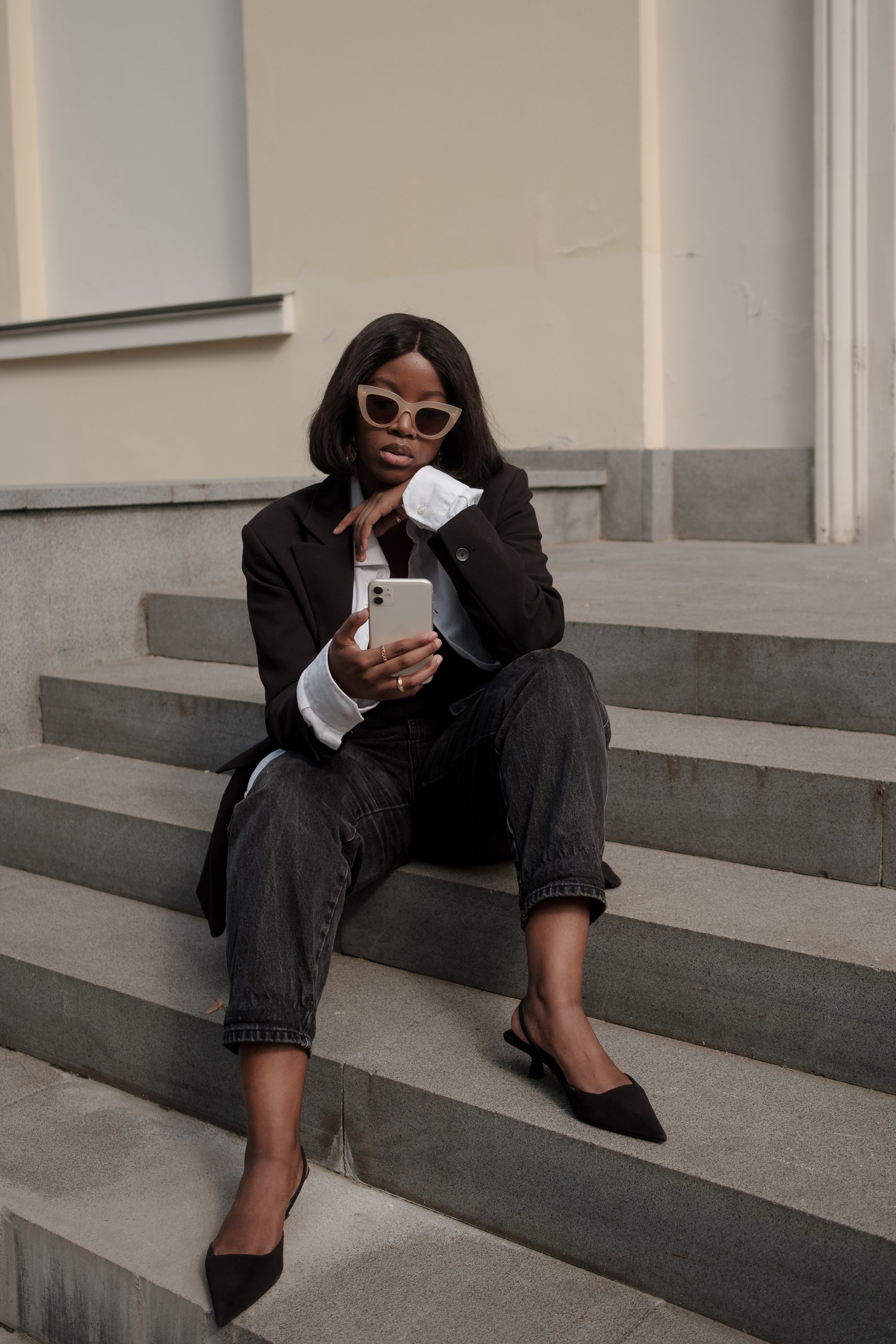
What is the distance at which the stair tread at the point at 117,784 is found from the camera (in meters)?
3.31

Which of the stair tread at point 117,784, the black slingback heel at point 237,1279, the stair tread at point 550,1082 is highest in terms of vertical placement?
the stair tread at point 117,784

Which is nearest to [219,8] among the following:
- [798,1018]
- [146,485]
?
[146,485]

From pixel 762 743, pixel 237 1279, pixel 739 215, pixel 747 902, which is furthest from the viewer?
pixel 739 215

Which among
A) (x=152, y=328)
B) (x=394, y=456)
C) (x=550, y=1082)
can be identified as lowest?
(x=550, y=1082)

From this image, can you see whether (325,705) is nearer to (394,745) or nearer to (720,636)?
(394,745)

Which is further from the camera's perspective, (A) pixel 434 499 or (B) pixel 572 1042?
(A) pixel 434 499

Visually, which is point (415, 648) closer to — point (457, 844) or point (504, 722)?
point (504, 722)

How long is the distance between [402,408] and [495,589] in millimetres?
421

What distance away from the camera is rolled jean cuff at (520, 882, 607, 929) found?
2139mm

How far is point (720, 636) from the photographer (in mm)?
3270

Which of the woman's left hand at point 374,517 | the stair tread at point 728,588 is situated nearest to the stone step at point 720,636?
the stair tread at point 728,588

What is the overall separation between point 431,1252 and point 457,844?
2.54ft

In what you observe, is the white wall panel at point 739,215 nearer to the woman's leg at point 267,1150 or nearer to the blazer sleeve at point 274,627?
the blazer sleeve at point 274,627

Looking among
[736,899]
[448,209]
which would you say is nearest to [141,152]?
[448,209]
